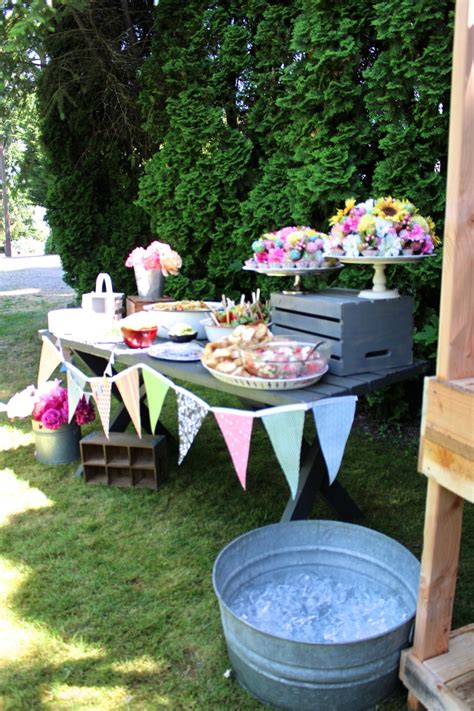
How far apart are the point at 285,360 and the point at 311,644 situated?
976mm

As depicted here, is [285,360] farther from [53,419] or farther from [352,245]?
[53,419]

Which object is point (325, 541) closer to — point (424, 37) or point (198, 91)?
point (424, 37)

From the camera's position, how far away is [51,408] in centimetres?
370

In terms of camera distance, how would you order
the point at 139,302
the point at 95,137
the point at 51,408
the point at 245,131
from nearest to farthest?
the point at 51,408, the point at 139,302, the point at 245,131, the point at 95,137

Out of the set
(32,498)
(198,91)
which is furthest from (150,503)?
(198,91)

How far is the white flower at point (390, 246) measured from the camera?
243cm

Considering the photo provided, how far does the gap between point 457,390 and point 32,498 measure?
102 inches

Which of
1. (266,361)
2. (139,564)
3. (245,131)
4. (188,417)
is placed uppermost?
(245,131)

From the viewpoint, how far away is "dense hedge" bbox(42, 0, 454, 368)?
358 cm

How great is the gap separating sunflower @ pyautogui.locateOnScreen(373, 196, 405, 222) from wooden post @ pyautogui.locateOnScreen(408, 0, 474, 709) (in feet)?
3.06

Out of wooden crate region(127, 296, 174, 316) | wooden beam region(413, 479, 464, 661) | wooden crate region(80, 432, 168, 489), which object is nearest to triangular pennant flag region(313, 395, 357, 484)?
wooden beam region(413, 479, 464, 661)

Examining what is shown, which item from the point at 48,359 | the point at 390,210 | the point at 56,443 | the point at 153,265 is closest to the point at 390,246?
the point at 390,210

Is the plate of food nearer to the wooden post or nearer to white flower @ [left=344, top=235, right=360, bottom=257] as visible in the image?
white flower @ [left=344, top=235, right=360, bottom=257]

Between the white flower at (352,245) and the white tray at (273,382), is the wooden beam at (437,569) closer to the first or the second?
the white tray at (273,382)
